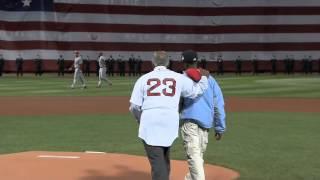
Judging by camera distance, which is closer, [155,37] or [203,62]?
[203,62]

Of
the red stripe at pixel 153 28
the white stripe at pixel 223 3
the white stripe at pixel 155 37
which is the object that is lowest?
the white stripe at pixel 155 37

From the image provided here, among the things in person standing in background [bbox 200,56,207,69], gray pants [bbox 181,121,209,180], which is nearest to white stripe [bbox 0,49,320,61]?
person standing in background [bbox 200,56,207,69]

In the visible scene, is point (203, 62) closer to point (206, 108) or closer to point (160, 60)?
point (206, 108)

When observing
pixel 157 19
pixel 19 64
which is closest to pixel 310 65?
pixel 157 19

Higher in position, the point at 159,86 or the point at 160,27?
the point at 160,27

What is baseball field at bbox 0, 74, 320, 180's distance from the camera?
927 cm

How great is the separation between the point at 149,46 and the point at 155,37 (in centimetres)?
Result: 76

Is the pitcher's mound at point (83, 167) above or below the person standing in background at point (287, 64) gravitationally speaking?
below

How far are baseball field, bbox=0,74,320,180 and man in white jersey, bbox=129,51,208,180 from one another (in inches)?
97.1

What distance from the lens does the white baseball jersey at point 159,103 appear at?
5.85 metres

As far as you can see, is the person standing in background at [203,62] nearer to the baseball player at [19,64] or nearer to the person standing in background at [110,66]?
the person standing in background at [110,66]

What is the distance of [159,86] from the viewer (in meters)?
5.86

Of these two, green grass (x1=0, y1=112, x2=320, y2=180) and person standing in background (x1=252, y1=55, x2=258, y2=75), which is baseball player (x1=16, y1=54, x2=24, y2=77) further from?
green grass (x1=0, y1=112, x2=320, y2=180)

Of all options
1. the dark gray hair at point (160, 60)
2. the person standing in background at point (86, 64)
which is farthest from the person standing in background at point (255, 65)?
the dark gray hair at point (160, 60)
